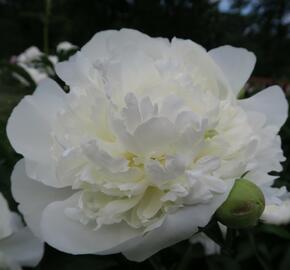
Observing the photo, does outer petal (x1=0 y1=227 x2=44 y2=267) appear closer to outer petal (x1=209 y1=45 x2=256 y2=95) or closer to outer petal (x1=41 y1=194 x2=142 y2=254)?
outer petal (x1=41 y1=194 x2=142 y2=254)

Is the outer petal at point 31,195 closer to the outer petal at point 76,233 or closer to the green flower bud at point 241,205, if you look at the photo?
the outer petal at point 76,233

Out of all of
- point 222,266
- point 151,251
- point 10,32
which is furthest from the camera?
point 10,32

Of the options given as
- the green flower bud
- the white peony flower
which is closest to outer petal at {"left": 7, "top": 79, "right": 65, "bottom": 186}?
the white peony flower

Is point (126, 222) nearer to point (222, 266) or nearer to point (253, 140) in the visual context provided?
point (253, 140)

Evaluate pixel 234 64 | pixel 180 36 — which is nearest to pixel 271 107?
pixel 234 64

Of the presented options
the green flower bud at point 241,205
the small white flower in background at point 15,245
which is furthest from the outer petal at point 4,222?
the green flower bud at point 241,205

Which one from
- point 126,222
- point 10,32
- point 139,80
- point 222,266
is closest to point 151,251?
point 126,222

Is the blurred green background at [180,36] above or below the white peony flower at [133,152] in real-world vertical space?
below
